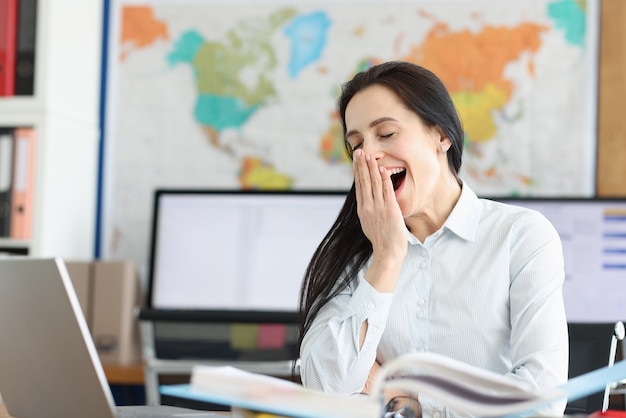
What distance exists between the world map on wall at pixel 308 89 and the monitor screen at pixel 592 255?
0.22 meters

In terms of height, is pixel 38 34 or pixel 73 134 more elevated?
pixel 38 34

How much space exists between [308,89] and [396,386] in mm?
2409

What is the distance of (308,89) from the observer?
3.24 metres

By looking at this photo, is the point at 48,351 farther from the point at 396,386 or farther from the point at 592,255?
the point at 592,255

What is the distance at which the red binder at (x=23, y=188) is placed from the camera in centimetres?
296

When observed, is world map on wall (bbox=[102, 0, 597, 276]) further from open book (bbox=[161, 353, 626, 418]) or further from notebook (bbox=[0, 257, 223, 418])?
open book (bbox=[161, 353, 626, 418])

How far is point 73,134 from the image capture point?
318 cm

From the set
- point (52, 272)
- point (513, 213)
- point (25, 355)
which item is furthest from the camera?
point (513, 213)

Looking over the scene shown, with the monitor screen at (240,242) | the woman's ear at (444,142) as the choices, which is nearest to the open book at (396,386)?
the woman's ear at (444,142)

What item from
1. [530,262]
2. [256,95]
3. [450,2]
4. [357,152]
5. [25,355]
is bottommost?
[25,355]

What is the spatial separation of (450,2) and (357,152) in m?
1.64

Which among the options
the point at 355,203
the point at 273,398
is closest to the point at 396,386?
the point at 273,398

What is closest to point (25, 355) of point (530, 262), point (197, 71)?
point (530, 262)

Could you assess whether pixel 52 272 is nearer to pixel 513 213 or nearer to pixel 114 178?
pixel 513 213
